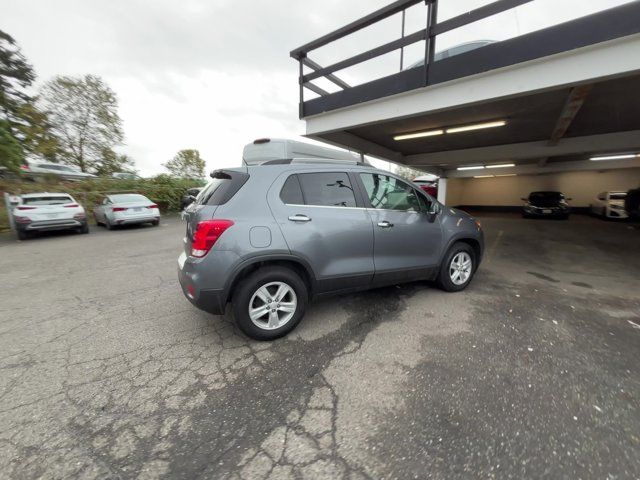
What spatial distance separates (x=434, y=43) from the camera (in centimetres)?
438

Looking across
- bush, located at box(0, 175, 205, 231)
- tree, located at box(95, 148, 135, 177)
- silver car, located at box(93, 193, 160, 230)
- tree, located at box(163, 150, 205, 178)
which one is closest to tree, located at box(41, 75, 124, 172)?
tree, located at box(95, 148, 135, 177)

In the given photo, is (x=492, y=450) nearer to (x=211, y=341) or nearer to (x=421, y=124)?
(x=211, y=341)

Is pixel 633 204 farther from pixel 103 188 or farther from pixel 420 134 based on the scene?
pixel 103 188

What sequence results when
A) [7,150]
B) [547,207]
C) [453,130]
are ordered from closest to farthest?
[453,130] < [7,150] < [547,207]

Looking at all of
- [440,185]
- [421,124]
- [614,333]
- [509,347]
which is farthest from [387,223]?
[440,185]

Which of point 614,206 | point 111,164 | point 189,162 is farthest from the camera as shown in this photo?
point 189,162

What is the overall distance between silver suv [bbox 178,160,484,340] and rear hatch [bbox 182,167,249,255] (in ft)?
0.04

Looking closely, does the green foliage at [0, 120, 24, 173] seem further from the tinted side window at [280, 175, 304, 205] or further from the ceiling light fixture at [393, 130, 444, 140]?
the ceiling light fixture at [393, 130, 444, 140]

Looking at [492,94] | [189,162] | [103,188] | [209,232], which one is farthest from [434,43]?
[189,162]

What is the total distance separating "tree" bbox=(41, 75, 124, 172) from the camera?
20.7 m

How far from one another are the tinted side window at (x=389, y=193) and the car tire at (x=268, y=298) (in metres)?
1.32

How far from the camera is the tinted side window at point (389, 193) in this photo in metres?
3.27

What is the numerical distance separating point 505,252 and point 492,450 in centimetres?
626

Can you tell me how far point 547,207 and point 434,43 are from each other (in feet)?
43.9
